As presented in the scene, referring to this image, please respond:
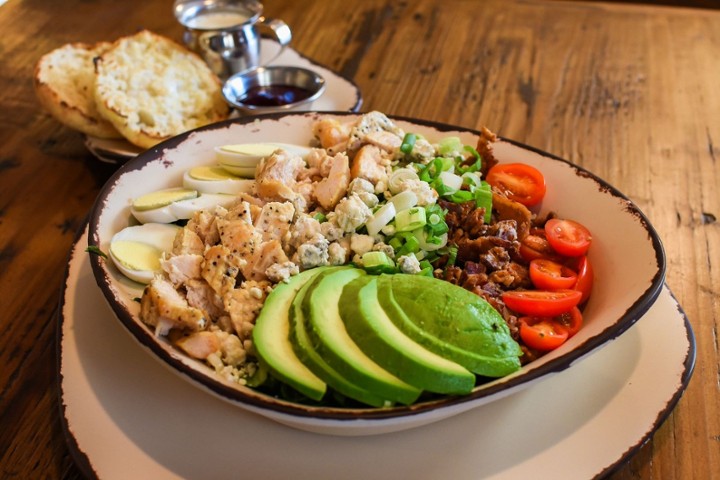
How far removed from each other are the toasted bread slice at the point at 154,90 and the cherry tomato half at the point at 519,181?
5.26 feet

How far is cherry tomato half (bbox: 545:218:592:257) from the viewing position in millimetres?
2367

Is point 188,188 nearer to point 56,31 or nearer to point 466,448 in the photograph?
point 466,448

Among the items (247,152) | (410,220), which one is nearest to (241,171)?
(247,152)

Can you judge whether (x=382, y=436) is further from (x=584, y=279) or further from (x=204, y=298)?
(x=584, y=279)

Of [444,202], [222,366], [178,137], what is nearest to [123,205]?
[178,137]

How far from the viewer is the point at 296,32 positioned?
4562 millimetres

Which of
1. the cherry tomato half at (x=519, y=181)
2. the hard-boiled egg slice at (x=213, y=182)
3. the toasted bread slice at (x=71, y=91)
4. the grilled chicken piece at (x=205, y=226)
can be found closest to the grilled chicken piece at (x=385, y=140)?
the cherry tomato half at (x=519, y=181)

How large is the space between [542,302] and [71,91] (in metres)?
2.62

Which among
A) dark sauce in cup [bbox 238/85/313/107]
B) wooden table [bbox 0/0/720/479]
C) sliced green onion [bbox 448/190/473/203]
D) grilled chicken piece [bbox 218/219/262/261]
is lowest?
wooden table [bbox 0/0/720/479]

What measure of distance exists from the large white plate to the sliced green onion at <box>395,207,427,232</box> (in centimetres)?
65

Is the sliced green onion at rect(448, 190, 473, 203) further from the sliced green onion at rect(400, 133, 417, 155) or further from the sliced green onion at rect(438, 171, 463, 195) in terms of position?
the sliced green onion at rect(400, 133, 417, 155)

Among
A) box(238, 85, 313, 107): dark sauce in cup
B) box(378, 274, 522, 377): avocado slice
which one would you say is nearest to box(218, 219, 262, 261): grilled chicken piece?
box(378, 274, 522, 377): avocado slice

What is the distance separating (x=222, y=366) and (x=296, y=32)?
317 cm

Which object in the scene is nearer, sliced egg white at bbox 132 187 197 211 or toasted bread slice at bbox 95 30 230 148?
sliced egg white at bbox 132 187 197 211
